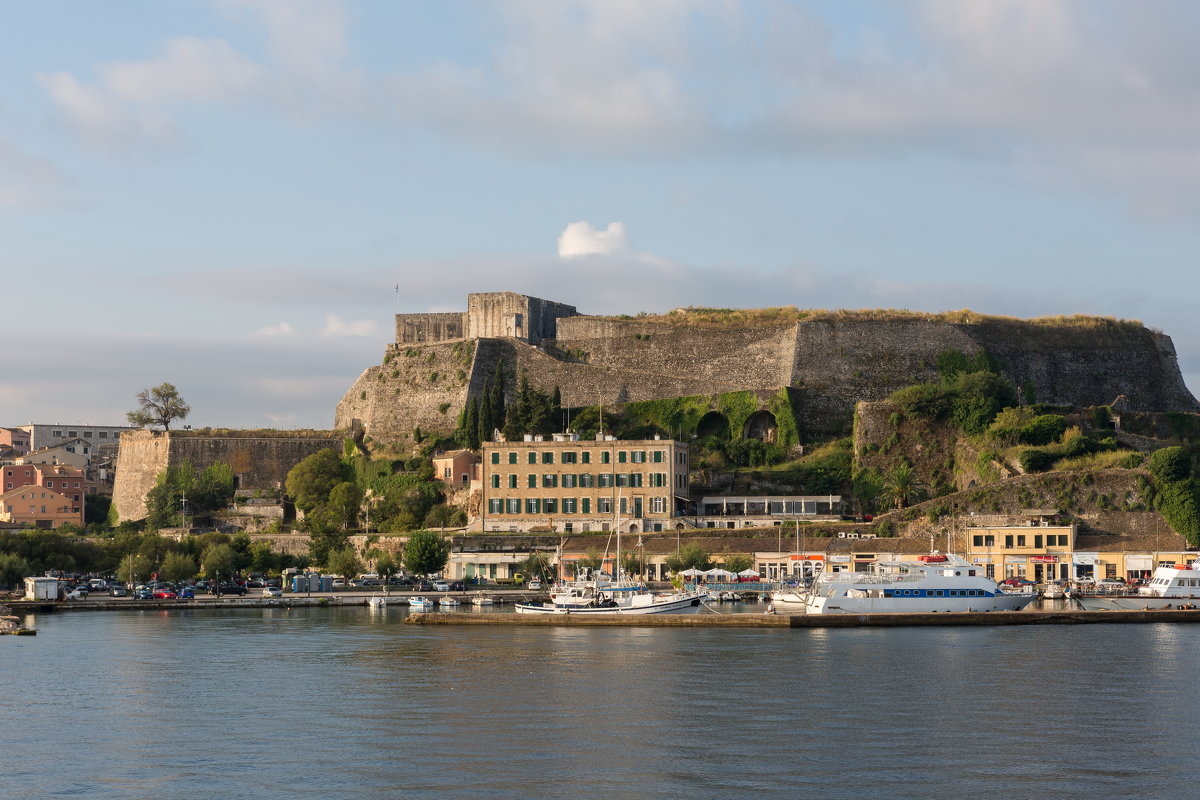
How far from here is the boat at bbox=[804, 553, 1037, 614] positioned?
64.9 meters

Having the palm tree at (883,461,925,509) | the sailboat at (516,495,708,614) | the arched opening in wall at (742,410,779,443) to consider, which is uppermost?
the arched opening in wall at (742,410,779,443)

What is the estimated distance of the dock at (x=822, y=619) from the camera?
63.7 meters

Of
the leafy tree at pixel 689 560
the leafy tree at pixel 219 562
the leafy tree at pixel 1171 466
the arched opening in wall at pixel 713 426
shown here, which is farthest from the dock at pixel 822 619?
the arched opening in wall at pixel 713 426

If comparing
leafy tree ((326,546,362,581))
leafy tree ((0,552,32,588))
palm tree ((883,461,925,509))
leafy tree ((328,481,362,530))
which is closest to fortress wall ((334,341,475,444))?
leafy tree ((328,481,362,530))

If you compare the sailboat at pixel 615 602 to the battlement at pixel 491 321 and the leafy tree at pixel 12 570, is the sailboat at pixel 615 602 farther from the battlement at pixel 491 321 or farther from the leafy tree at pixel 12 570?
the battlement at pixel 491 321

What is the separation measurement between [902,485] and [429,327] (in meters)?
37.0

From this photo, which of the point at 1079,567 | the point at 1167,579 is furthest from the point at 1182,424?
the point at 1167,579

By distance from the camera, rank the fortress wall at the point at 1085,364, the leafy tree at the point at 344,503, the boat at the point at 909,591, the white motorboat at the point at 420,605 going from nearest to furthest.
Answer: the boat at the point at 909,591 → the white motorboat at the point at 420,605 → the leafy tree at the point at 344,503 → the fortress wall at the point at 1085,364

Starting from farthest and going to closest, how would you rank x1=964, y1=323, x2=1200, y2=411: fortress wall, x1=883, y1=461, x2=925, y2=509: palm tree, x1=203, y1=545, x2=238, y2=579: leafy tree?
x1=964, y1=323, x2=1200, y2=411: fortress wall < x1=883, y1=461, x2=925, y2=509: palm tree < x1=203, y1=545, x2=238, y2=579: leafy tree

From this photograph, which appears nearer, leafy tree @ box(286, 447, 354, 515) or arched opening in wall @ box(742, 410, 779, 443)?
arched opening in wall @ box(742, 410, 779, 443)

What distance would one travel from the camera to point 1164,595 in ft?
237

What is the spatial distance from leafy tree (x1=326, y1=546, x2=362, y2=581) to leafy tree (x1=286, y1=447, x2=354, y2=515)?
8680 millimetres

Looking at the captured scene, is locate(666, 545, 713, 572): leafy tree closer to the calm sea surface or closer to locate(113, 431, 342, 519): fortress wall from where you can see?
the calm sea surface

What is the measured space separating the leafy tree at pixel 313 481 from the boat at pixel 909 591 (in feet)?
144
